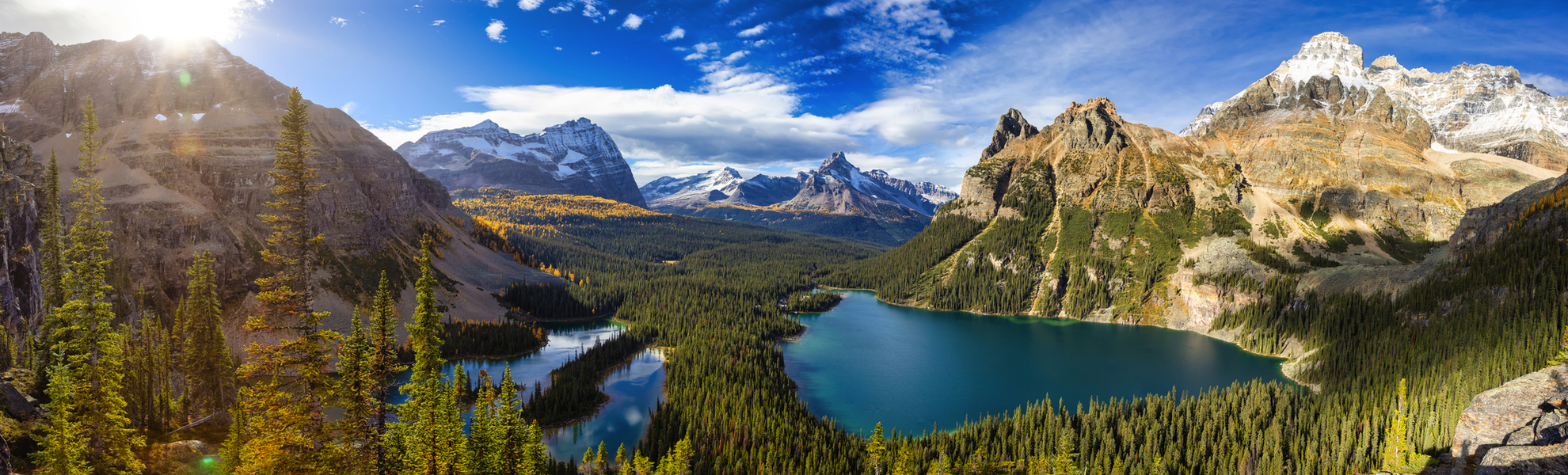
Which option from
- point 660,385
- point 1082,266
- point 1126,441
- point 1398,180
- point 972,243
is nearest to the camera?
point 1126,441

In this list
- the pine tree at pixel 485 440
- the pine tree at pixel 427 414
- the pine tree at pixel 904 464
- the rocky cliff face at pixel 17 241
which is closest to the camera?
the pine tree at pixel 427 414

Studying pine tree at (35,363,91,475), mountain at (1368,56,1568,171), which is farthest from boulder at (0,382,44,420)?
mountain at (1368,56,1568,171)

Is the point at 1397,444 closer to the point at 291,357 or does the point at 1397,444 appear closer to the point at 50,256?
the point at 291,357

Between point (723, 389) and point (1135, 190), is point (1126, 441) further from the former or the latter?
point (1135, 190)

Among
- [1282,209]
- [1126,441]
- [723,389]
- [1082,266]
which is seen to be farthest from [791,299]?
[1282,209]

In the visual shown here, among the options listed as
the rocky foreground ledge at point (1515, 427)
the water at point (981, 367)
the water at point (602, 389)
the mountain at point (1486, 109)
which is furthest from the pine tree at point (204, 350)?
the mountain at point (1486, 109)

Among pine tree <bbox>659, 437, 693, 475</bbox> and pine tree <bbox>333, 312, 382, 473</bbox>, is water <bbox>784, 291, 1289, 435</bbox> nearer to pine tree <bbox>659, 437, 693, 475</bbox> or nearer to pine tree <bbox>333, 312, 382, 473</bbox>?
pine tree <bbox>659, 437, 693, 475</bbox>

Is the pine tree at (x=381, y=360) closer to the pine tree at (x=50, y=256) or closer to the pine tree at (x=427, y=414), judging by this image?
the pine tree at (x=427, y=414)
